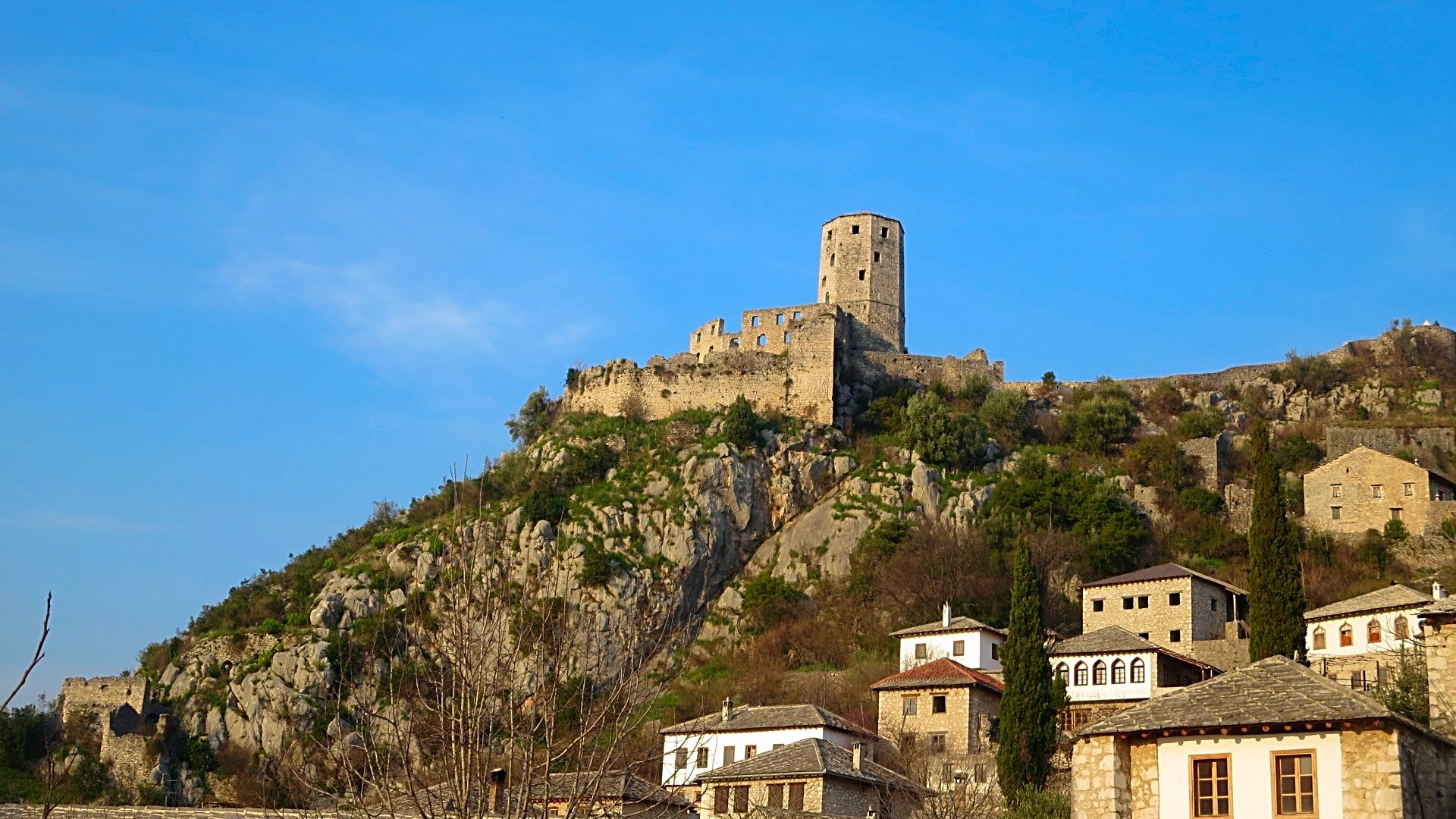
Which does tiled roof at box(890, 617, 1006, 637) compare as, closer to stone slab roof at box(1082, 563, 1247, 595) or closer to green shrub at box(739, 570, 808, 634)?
stone slab roof at box(1082, 563, 1247, 595)

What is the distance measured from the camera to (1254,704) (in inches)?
931

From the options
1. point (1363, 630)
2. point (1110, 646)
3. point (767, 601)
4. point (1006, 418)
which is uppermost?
point (1006, 418)

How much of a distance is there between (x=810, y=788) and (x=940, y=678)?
15319mm

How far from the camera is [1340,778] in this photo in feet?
73.6

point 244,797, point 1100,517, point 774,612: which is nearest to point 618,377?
point 774,612

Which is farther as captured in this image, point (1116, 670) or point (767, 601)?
point (767, 601)

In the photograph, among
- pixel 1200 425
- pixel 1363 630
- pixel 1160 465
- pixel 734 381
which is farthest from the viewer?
pixel 734 381

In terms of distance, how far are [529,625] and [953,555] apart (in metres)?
53.9

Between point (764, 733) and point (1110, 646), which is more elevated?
point (1110, 646)

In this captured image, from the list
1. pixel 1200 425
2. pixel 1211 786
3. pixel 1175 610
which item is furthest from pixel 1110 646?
pixel 1211 786

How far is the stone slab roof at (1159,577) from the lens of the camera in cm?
6103

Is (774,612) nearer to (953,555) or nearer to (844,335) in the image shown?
(953,555)

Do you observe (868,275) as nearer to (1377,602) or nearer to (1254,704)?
(1377,602)

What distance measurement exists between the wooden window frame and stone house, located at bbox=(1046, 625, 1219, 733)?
31.8 metres
